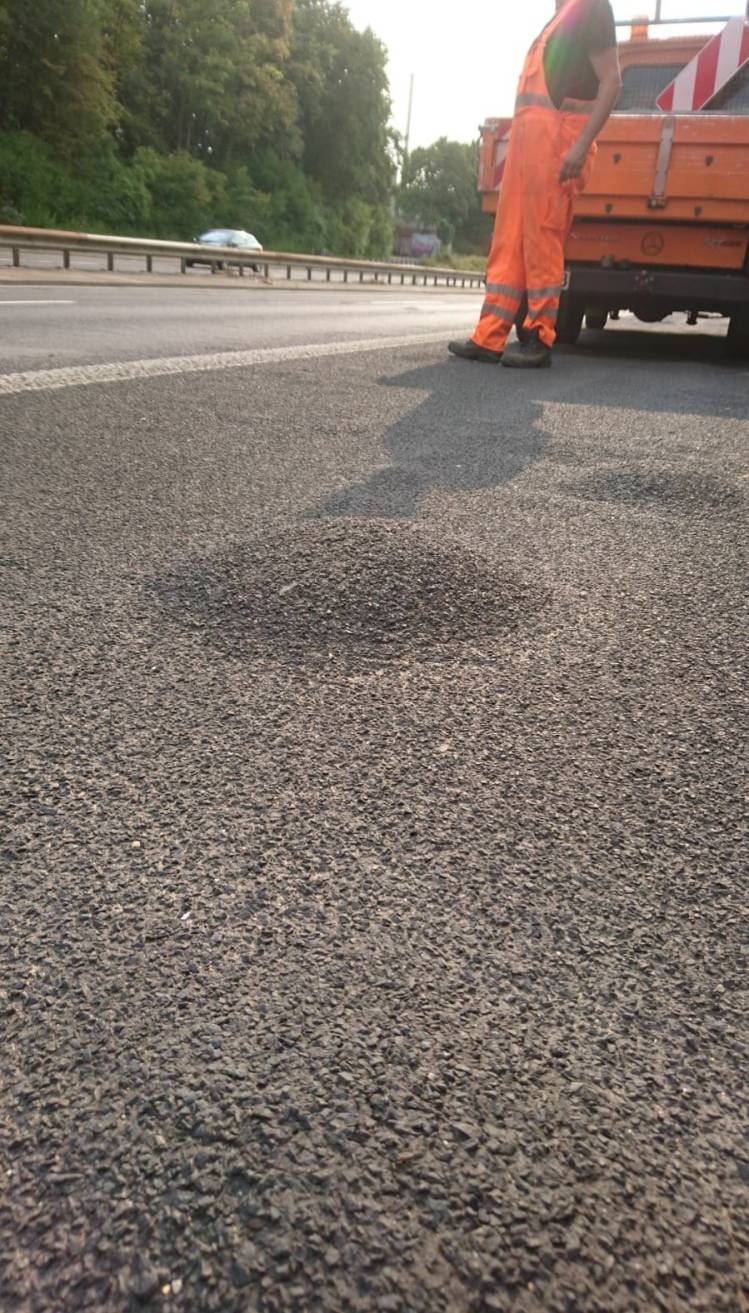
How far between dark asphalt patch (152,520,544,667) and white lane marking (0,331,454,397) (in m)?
2.58

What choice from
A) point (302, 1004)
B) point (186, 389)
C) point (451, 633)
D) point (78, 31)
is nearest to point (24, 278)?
point (186, 389)

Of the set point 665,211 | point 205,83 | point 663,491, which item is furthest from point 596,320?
point 205,83

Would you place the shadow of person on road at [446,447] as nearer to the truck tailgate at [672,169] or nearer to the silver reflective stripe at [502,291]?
the silver reflective stripe at [502,291]

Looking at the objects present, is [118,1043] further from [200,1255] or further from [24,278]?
[24,278]

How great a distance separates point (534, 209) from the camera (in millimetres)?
6578

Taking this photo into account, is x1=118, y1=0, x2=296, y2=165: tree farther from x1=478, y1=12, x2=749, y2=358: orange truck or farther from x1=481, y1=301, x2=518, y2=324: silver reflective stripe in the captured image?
x1=481, y1=301, x2=518, y2=324: silver reflective stripe

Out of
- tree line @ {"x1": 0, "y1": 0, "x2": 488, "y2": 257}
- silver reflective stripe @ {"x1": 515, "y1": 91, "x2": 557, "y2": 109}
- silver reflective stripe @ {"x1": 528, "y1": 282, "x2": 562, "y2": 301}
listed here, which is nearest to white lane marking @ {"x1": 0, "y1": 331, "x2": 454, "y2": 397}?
silver reflective stripe @ {"x1": 528, "y1": 282, "x2": 562, "y2": 301}

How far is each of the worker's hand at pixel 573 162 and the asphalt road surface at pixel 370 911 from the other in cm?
443

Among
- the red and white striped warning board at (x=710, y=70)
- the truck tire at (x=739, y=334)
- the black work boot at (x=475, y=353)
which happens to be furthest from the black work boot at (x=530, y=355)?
the red and white striped warning board at (x=710, y=70)

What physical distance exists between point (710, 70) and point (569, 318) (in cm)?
230

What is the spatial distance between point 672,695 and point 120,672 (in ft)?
3.16

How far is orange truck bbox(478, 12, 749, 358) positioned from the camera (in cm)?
778

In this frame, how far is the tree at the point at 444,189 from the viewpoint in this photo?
113000 mm

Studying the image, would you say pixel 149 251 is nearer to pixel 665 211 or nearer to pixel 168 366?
pixel 665 211
